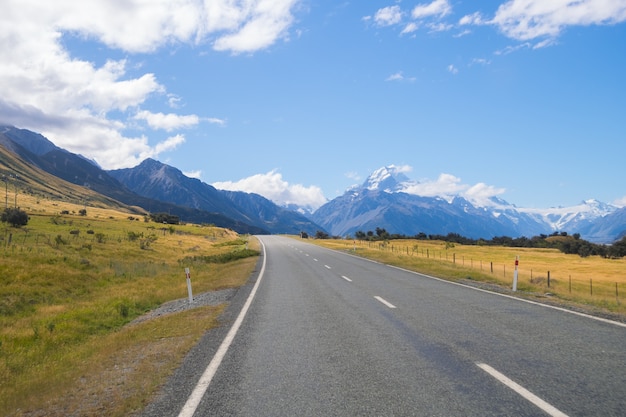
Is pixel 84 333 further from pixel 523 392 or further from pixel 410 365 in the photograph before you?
pixel 523 392

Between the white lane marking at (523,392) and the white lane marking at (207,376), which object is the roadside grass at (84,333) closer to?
the white lane marking at (207,376)

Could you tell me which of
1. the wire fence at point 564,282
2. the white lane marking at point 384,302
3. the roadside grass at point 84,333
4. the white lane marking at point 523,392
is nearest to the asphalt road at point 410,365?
the white lane marking at point 523,392

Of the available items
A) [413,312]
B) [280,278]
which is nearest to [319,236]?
[280,278]

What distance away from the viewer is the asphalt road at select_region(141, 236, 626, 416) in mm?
4773

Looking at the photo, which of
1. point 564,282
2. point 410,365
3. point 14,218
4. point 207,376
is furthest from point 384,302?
point 14,218

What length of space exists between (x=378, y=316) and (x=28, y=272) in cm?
1718

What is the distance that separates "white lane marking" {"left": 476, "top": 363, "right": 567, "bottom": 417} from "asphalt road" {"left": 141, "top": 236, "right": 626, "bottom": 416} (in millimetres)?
13

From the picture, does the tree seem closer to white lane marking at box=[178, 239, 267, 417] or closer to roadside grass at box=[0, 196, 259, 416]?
roadside grass at box=[0, 196, 259, 416]

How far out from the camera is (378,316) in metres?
10.2

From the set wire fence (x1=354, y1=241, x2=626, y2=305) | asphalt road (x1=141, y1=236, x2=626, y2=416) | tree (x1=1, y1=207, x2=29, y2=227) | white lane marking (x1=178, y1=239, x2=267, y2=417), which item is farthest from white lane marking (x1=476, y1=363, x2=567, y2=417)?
tree (x1=1, y1=207, x2=29, y2=227)

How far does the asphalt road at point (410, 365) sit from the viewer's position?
477 centimetres

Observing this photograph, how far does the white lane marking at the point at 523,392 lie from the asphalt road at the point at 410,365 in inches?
0.5

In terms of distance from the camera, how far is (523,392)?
500 centimetres

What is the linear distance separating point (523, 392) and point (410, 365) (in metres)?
1.62
